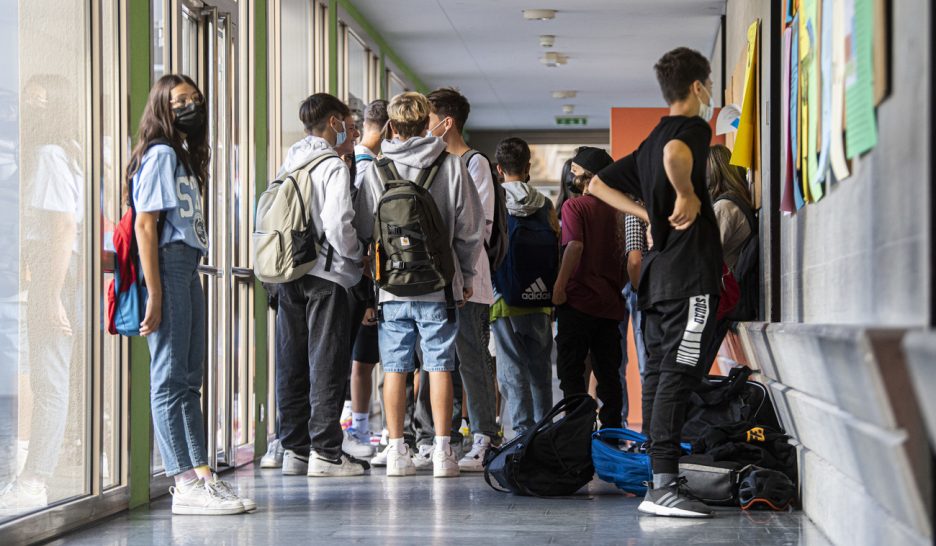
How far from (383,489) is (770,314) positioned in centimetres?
166

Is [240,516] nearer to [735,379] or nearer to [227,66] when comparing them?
[735,379]

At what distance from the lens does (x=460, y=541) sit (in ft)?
11.4

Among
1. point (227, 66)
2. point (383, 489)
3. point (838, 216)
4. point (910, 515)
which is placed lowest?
point (383, 489)

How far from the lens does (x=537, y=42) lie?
1048 centimetres

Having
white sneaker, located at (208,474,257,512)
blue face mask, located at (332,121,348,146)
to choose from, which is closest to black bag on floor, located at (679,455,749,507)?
white sneaker, located at (208,474,257,512)

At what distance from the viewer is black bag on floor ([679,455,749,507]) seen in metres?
4.04

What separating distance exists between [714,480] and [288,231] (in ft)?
6.56

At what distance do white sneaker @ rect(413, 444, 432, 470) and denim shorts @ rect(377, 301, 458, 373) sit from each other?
21.9 inches

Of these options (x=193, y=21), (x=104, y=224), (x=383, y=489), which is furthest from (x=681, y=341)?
(x=193, y=21)

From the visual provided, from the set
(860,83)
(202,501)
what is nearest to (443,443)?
(202,501)

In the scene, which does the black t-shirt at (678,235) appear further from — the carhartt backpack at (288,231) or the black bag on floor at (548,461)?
the carhartt backpack at (288,231)

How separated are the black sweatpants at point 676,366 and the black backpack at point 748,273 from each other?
3.40ft

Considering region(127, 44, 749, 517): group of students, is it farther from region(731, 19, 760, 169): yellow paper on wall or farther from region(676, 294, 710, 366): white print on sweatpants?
region(731, 19, 760, 169): yellow paper on wall

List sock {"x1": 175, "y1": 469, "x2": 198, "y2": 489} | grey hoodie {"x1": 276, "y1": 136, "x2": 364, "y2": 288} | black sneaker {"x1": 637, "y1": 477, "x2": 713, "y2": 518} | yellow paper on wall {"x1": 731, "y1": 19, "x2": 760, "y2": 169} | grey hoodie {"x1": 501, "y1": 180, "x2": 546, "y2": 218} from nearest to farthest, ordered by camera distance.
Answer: black sneaker {"x1": 637, "y1": 477, "x2": 713, "y2": 518} → sock {"x1": 175, "y1": 469, "x2": 198, "y2": 489} → grey hoodie {"x1": 276, "y1": 136, "x2": 364, "y2": 288} → yellow paper on wall {"x1": 731, "y1": 19, "x2": 760, "y2": 169} → grey hoodie {"x1": 501, "y1": 180, "x2": 546, "y2": 218}
